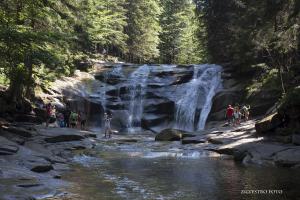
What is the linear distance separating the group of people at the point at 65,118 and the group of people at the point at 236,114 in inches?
425

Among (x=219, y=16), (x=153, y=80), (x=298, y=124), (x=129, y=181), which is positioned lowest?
(x=129, y=181)

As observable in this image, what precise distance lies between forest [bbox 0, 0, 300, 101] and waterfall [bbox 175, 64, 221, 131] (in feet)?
8.29

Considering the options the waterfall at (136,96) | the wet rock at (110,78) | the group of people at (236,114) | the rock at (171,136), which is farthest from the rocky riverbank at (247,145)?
the wet rock at (110,78)

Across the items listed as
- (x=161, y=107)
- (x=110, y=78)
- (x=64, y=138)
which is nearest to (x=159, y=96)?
(x=161, y=107)

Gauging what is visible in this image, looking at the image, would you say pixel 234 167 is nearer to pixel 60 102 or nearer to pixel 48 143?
pixel 48 143

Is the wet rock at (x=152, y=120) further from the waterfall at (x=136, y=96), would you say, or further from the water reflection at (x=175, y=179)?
the water reflection at (x=175, y=179)

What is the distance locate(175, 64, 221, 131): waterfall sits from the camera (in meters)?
35.3

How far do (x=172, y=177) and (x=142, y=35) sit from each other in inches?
1707

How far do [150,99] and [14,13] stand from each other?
59.9 feet

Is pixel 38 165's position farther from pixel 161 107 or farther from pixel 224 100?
pixel 161 107

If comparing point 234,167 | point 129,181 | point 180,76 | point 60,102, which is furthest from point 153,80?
point 129,181

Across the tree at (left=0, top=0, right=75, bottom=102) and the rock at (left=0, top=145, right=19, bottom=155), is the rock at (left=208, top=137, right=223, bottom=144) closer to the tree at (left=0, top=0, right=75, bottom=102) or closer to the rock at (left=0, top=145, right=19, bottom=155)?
the tree at (left=0, top=0, right=75, bottom=102)

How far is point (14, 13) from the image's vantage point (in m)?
20.9

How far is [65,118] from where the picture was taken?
1260 inches
